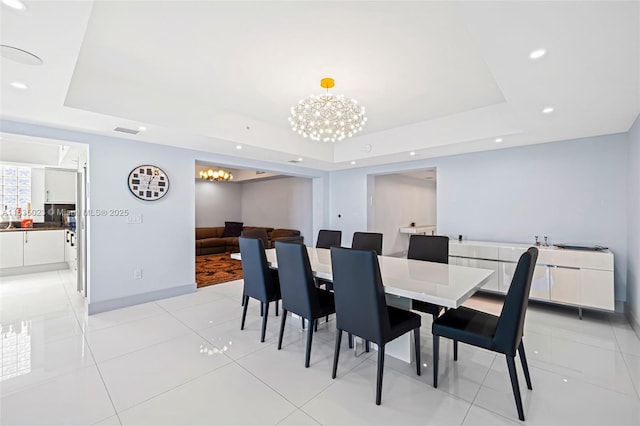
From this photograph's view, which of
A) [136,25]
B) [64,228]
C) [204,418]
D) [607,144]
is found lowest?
[204,418]

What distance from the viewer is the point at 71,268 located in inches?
221

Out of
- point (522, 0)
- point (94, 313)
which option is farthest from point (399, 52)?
point (94, 313)

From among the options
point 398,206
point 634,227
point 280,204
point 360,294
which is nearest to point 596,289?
point 634,227

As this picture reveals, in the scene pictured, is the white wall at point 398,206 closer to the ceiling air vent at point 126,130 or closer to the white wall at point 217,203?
the ceiling air vent at point 126,130

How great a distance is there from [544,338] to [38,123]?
5.78m

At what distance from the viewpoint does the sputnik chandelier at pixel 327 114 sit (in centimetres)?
260

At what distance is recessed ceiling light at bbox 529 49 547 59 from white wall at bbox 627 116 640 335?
83.7 inches

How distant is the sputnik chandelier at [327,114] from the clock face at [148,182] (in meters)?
2.31

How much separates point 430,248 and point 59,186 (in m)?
7.70

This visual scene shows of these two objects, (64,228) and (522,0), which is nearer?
(522,0)

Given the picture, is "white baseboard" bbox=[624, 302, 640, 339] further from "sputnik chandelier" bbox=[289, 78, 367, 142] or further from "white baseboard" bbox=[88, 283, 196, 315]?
"white baseboard" bbox=[88, 283, 196, 315]

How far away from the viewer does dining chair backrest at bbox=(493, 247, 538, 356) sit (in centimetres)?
165

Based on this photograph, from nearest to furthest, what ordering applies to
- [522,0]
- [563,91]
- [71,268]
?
[522,0], [563,91], [71,268]

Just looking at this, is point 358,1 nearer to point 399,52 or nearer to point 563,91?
point 399,52
